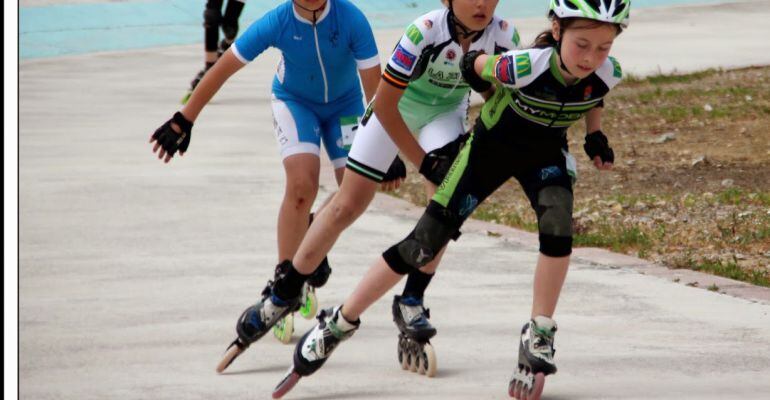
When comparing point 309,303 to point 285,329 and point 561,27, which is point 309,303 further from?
point 561,27

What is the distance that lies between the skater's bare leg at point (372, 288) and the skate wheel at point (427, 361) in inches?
17.7

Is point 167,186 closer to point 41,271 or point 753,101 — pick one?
point 41,271

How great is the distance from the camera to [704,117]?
14102mm

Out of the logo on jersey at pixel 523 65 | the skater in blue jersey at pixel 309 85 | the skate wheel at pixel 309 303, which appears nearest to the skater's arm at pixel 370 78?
the skater in blue jersey at pixel 309 85

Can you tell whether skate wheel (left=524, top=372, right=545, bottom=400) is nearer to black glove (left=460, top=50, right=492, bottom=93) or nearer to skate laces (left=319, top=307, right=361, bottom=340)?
skate laces (left=319, top=307, right=361, bottom=340)

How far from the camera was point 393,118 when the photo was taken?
6.16 m

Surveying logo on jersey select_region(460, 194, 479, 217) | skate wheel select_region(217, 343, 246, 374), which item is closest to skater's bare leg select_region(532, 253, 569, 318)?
logo on jersey select_region(460, 194, 479, 217)

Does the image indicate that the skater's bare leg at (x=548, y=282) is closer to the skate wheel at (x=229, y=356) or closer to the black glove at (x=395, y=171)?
the black glove at (x=395, y=171)

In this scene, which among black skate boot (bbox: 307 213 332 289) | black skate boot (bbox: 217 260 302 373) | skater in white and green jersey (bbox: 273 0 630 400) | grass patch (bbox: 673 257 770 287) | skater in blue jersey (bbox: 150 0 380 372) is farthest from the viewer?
grass patch (bbox: 673 257 770 287)

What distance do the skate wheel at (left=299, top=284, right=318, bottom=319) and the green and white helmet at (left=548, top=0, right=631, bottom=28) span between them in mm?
2504

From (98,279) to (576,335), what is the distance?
3.15 m

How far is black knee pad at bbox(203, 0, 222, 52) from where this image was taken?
1548 cm

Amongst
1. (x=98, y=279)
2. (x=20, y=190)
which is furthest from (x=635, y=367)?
(x=20, y=190)

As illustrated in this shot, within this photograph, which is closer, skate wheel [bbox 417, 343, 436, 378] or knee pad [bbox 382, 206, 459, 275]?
knee pad [bbox 382, 206, 459, 275]
